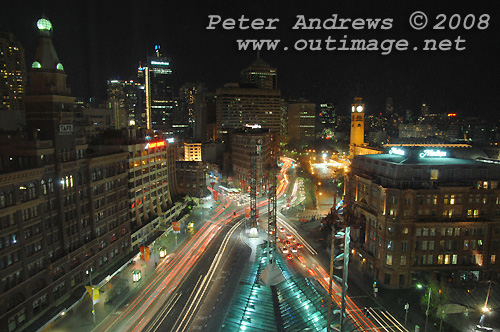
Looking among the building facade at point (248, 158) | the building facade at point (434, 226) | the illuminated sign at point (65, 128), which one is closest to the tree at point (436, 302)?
the building facade at point (434, 226)

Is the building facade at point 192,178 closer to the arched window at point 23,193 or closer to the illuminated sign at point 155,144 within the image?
the illuminated sign at point 155,144

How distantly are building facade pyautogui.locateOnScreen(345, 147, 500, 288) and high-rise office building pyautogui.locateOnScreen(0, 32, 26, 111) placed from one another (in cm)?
12507

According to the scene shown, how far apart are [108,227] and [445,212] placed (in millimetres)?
45637

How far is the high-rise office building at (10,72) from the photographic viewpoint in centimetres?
11568

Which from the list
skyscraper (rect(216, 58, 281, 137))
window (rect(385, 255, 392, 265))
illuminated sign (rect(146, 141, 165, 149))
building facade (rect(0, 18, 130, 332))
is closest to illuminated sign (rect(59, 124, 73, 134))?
building facade (rect(0, 18, 130, 332))

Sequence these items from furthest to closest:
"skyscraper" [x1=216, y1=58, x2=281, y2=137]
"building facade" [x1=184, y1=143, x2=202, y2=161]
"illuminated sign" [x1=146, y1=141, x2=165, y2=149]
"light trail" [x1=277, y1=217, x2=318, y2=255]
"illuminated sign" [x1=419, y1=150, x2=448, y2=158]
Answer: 1. "skyscraper" [x1=216, y1=58, x2=281, y2=137]
2. "building facade" [x1=184, y1=143, x2=202, y2=161]
3. "illuminated sign" [x1=146, y1=141, x2=165, y2=149]
4. "light trail" [x1=277, y1=217, x2=318, y2=255]
5. "illuminated sign" [x1=419, y1=150, x2=448, y2=158]

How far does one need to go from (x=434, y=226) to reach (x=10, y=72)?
136139mm

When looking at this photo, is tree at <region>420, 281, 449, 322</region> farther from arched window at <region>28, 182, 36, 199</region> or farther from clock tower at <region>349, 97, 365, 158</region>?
A: clock tower at <region>349, 97, 365, 158</region>

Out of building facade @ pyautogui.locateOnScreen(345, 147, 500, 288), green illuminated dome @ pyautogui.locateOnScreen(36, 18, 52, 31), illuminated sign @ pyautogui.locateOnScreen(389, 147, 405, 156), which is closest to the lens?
green illuminated dome @ pyautogui.locateOnScreen(36, 18, 52, 31)

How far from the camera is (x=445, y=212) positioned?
45.3 metres

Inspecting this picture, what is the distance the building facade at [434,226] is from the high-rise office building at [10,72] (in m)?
125

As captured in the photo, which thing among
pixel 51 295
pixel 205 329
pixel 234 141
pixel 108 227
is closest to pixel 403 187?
pixel 205 329

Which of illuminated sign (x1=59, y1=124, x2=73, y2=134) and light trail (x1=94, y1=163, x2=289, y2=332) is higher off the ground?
illuminated sign (x1=59, y1=124, x2=73, y2=134)

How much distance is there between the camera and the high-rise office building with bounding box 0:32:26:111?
116m
